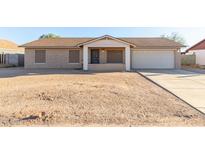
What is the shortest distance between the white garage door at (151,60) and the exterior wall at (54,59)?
604 cm

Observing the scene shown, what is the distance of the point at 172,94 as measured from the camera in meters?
10.4

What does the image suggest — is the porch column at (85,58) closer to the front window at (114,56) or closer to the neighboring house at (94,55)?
the neighboring house at (94,55)

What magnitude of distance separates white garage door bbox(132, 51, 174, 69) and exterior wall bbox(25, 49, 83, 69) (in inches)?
238

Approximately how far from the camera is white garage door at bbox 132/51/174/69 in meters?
27.3

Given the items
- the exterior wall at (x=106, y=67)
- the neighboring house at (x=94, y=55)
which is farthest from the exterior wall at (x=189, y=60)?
the exterior wall at (x=106, y=67)

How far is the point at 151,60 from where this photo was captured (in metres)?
27.3

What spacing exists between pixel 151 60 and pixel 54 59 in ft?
34.8

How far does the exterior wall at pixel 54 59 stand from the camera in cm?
2753

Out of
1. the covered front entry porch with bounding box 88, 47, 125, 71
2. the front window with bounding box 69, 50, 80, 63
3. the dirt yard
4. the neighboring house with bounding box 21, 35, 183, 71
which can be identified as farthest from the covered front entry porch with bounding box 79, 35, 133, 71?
the dirt yard

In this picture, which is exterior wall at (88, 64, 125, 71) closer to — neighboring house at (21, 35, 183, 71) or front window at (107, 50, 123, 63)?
neighboring house at (21, 35, 183, 71)

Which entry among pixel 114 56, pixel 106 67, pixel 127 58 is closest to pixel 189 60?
pixel 114 56

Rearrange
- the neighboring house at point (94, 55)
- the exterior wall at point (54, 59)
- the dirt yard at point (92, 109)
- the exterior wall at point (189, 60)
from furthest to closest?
1. the exterior wall at point (189, 60)
2. the exterior wall at point (54, 59)
3. the neighboring house at point (94, 55)
4. the dirt yard at point (92, 109)
